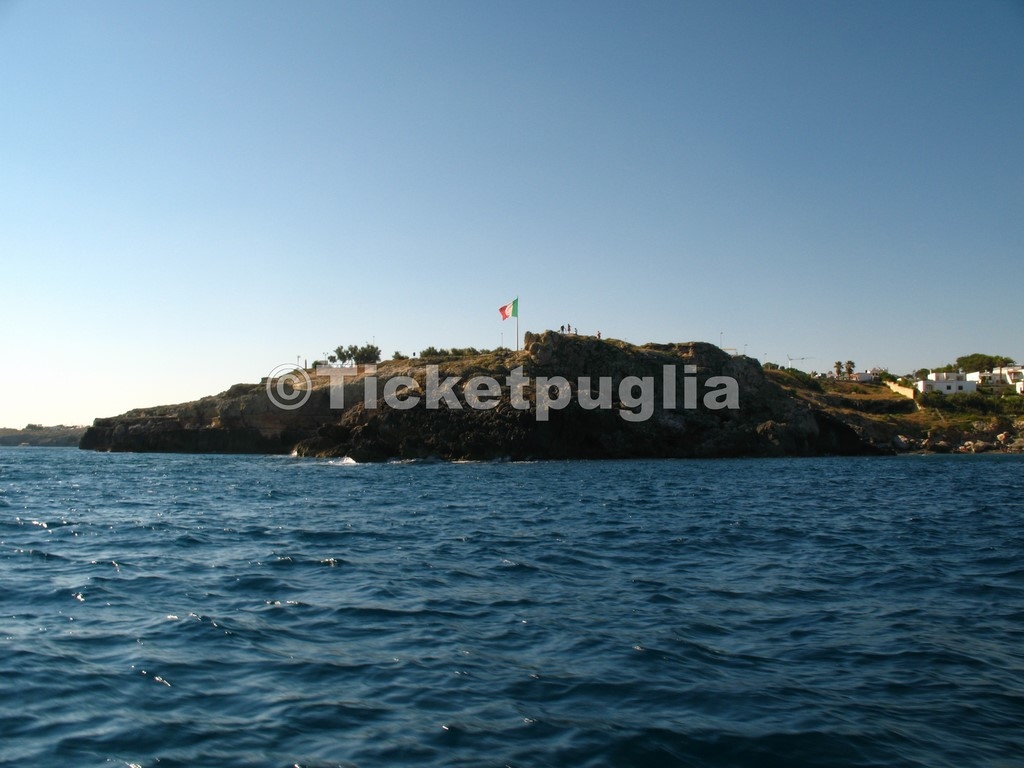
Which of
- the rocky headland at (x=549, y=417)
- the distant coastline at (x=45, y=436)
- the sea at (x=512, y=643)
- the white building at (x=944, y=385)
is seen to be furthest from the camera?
the distant coastline at (x=45, y=436)

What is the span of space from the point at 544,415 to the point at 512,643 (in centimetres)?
5462

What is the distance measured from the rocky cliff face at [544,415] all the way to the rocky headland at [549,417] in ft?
0.39

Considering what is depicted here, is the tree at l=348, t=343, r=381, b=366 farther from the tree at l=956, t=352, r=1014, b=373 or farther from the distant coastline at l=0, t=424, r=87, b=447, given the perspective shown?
the tree at l=956, t=352, r=1014, b=373

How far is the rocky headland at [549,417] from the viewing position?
65812 mm

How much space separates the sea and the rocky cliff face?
42646 mm

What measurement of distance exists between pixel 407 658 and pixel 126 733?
3.31 metres

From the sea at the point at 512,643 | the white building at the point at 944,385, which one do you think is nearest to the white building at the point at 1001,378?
the white building at the point at 944,385

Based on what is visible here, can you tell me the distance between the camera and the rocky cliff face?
216ft

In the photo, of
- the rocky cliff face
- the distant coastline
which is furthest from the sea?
the distant coastline

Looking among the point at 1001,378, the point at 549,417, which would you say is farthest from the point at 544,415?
the point at 1001,378

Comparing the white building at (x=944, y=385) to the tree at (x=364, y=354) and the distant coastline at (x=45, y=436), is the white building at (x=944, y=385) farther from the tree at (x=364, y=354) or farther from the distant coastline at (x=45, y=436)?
the distant coastline at (x=45, y=436)

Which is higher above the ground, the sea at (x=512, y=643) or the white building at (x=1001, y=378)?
the white building at (x=1001, y=378)

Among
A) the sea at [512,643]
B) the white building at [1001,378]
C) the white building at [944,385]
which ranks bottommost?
the sea at [512,643]

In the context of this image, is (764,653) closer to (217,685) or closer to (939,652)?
(939,652)
